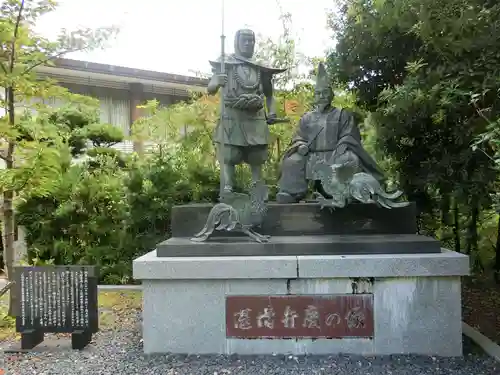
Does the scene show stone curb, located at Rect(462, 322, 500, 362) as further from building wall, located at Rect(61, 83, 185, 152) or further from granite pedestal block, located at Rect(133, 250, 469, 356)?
building wall, located at Rect(61, 83, 185, 152)

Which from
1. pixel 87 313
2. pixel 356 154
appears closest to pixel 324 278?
pixel 356 154

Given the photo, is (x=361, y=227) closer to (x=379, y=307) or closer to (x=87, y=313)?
(x=379, y=307)

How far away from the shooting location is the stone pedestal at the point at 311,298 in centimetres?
396

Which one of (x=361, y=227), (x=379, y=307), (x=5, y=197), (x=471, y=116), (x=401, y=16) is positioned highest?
(x=401, y=16)

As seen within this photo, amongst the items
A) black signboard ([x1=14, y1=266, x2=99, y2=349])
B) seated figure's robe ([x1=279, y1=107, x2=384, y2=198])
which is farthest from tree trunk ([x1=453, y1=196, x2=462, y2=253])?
black signboard ([x1=14, y1=266, x2=99, y2=349])

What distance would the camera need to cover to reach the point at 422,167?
6.12 meters

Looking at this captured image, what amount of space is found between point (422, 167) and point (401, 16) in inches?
80.6

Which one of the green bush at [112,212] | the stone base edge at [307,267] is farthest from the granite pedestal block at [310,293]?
the green bush at [112,212]

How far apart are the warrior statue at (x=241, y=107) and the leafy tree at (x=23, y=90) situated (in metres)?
1.50

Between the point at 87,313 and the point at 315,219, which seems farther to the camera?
the point at 315,219

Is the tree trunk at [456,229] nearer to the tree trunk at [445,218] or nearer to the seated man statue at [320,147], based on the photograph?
the tree trunk at [445,218]

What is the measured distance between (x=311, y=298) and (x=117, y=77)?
25.2 ft

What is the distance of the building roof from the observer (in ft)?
30.1

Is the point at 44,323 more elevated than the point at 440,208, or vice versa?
the point at 440,208
